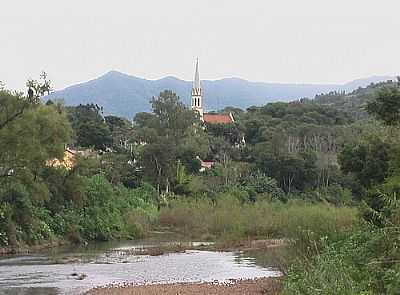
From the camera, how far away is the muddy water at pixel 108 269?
3155cm

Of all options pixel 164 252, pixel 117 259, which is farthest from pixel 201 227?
pixel 117 259

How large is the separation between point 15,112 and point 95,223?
16.3m

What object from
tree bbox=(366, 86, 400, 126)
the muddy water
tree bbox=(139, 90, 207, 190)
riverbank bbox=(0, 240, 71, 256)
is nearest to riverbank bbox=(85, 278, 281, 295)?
the muddy water

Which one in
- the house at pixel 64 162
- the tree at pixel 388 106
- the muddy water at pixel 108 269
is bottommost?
the muddy water at pixel 108 269

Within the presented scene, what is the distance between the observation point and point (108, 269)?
38594 millimetres

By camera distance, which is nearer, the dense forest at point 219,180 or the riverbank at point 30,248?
the dense forest at point 219,180

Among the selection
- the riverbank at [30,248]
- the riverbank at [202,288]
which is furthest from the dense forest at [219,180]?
the riverbank at [202,288]

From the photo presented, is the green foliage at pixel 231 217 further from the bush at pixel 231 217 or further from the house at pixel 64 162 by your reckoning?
the house at pixel 64 162

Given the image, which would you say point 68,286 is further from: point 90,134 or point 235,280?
point 90,134

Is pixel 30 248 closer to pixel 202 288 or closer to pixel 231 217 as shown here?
pixel 231 217

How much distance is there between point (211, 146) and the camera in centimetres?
9900

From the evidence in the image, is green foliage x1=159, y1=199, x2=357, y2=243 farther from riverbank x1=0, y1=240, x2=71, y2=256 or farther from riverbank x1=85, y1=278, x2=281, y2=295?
riverbank x1=85, y1=278, x2=281, y2=295

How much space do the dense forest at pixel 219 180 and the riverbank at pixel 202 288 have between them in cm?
192

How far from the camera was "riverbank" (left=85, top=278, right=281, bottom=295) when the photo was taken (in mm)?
26406
